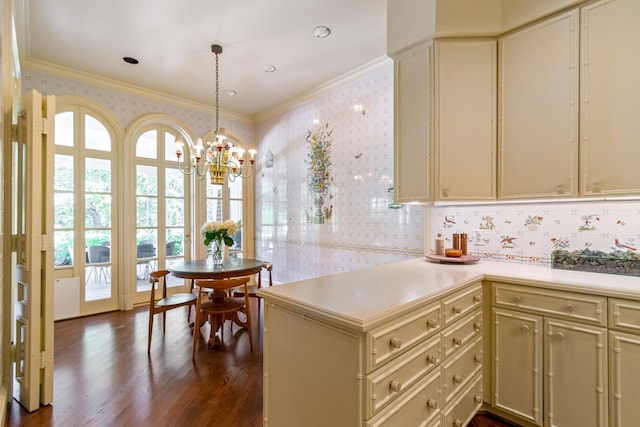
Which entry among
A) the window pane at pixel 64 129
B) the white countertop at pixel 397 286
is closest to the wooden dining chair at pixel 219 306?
the white countertop at pixel 397 286

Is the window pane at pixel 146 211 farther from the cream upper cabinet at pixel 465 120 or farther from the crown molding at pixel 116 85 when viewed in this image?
the cream upper cabinet at pixel 465 120

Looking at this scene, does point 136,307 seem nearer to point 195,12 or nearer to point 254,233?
point 254,233

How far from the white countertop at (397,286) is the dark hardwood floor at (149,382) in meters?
0.98

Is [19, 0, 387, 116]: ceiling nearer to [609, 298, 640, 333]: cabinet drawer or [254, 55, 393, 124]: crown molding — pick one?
[254, 55, 393, 124]: crown molding

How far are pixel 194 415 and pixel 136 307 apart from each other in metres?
2.91

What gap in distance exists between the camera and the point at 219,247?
11.3 ft

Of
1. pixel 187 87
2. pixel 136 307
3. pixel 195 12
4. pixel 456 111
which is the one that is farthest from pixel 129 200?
pixel 456 111

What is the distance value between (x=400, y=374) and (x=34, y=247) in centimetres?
241

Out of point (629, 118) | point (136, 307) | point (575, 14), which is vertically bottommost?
point (136, 307)

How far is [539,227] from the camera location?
2270mm

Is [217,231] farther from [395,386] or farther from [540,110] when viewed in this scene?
[540,110]

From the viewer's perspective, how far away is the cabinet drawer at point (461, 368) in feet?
5.23

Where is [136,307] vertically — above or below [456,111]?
below

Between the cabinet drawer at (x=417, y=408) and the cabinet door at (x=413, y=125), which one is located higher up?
the cabinet door at (x=413, y=125)
